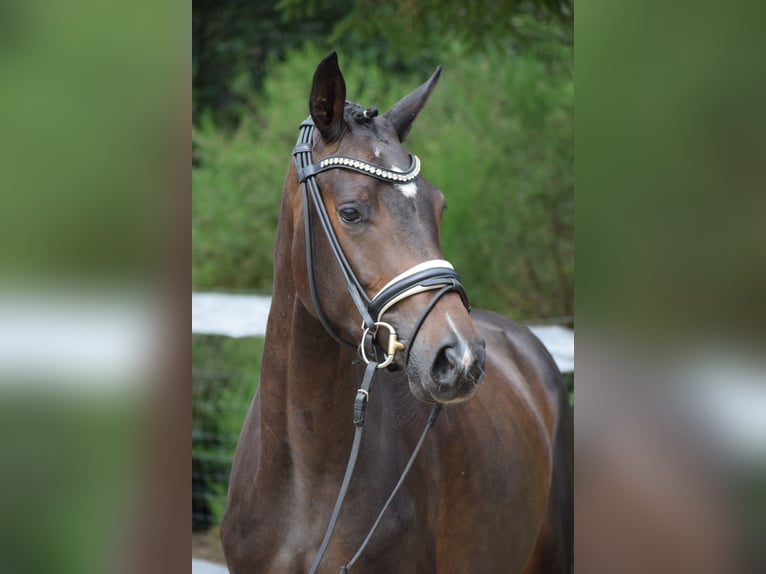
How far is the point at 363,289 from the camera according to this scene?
203 cm

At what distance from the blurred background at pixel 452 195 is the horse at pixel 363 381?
9.68 ft

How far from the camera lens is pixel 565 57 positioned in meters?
6.92

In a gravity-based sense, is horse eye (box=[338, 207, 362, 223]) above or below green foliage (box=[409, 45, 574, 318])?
above

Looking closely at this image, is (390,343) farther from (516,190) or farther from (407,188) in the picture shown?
(516,190)

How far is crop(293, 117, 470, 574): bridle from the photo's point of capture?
1.94 m

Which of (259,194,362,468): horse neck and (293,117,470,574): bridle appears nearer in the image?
(293,117,470,574): bridle

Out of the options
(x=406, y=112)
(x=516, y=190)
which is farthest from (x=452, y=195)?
(x=406, y=112)

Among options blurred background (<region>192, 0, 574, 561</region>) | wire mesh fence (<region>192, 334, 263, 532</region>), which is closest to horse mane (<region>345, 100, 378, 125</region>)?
blurred background (<region>192, 0, 574, 561</region>)

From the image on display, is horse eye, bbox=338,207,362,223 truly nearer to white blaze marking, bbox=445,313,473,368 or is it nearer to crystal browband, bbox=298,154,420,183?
crystal browband, bbox=298,154,420,183

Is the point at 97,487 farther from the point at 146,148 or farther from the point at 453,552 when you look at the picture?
the point at 453,552

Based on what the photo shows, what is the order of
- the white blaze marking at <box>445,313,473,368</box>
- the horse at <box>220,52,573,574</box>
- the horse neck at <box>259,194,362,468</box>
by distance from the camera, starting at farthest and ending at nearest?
Result: the horse neck at <box>259,194,362,468</box>, the horse at <box>220,52,573,574</box>, the white blaze marking at <box>445,313,473,368</box>

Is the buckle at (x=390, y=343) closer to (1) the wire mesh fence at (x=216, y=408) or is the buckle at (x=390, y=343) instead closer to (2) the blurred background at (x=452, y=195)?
(2) the blurred background at (x=452, y=195)

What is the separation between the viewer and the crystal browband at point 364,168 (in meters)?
2.04

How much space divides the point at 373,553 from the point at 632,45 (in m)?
1.75
